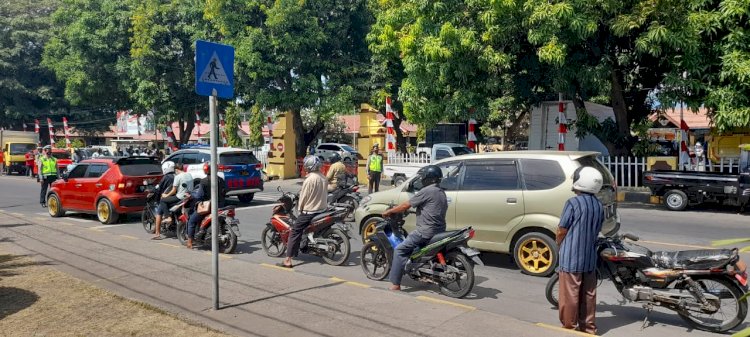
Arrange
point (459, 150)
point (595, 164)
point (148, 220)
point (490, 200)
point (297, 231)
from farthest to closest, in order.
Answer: point (459, 150)
point (148, 220)
point (297, 231)
point (490, 200)
point (595, 164)

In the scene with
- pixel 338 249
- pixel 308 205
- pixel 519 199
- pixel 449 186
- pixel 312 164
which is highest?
pixel 312 164

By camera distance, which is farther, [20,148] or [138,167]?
[20,148]

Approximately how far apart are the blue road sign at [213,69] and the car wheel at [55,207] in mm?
10029

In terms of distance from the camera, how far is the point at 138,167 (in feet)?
41.2

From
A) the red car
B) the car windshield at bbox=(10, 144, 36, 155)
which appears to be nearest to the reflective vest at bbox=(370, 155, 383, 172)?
the red car

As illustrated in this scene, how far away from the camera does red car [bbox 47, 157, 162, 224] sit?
39.8ft

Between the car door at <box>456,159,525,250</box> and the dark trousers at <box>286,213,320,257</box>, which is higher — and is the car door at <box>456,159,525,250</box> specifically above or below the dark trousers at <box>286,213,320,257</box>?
above

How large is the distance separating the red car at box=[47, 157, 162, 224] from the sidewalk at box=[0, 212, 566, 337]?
2.93m

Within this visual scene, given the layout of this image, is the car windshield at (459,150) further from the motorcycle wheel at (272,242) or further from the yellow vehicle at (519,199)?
the yellow vehicle at (519,199)

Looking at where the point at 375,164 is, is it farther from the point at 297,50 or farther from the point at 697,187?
the point at 297,50

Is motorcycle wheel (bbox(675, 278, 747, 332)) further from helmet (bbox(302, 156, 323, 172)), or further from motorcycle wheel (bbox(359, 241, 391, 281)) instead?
helmet (bbox(302, 156, 323, 172))

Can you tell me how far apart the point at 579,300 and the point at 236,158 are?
456 inches

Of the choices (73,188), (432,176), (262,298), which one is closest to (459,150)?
(73,188)

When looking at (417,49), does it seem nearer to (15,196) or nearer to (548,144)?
(548,144)
